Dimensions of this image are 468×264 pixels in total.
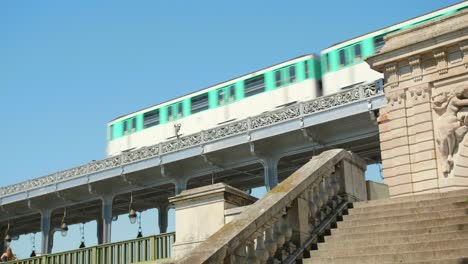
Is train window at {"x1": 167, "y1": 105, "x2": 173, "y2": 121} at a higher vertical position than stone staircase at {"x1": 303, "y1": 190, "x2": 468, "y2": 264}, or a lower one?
higher

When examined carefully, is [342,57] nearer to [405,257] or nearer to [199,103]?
[199,103]

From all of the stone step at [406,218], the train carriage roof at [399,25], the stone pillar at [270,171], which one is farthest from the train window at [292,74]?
the stone step at [406,218]

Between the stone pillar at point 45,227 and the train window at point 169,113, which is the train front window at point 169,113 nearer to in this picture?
the train window at point 169,113

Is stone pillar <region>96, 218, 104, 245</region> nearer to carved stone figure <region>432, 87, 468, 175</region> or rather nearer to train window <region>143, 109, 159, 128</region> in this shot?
train window <region>143, 109, 159, 128</region>

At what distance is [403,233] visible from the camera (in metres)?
9.30

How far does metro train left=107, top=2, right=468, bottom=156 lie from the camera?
A: 31.9 metres

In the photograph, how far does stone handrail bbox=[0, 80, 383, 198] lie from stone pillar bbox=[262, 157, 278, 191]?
2413 millimetres

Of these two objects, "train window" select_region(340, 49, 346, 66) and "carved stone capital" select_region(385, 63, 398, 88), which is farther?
"train window" select_region(340, 49, 346, 66)

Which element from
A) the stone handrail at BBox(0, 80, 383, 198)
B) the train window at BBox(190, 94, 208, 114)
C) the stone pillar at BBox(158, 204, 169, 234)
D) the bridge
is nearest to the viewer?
the stone handrail at BBox(0, 80, 383, 198)

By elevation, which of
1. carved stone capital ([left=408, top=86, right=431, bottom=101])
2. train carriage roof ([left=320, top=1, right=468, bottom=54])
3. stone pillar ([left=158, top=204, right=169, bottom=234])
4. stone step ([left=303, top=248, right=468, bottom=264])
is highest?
train carriage roof ([left=320, top=1, right=468, bottom=54])

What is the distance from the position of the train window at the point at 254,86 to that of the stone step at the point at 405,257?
2722 centimetres

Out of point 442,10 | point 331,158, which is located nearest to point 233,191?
point 331,158

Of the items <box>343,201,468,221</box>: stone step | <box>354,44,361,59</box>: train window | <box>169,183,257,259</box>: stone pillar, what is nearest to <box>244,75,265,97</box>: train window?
<box>354,44,361,59</box>: train window

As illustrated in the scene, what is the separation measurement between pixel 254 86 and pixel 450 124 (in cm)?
2069
